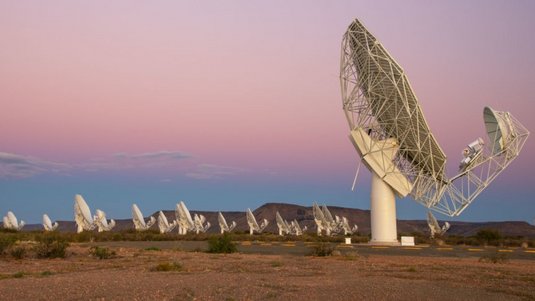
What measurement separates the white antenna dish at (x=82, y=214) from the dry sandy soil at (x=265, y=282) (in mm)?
46089

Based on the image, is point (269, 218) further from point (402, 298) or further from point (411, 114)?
point (402, 298)

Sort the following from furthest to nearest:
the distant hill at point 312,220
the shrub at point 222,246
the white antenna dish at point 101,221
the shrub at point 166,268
A: 1. the distant hill at point 312,220
2. the white antenna dish at point 101,221
3. the shrub at point 222,246
4. the shrub at point 166,268

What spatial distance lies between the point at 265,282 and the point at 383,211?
25918mm

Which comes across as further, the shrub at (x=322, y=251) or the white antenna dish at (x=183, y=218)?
the white antenna dish at (x=183, y=218)

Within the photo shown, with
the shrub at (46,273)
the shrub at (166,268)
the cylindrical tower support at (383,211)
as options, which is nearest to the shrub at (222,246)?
the shrub at (166,268)

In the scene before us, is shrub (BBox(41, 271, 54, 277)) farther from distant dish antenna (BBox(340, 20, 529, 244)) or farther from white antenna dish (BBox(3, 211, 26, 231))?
white antenna dish (BBox(3, 211, 26, 231))

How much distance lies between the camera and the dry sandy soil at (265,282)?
41.8ft

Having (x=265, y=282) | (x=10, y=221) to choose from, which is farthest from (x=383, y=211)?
(x=10, y=221)

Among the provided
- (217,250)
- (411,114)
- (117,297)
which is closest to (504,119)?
(411,114)

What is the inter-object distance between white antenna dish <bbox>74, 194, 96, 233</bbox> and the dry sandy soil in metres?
46.1

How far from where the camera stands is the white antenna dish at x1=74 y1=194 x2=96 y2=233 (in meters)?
66.6

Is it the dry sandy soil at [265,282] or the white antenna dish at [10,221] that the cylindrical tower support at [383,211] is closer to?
the dry sandy soil at [265,282]

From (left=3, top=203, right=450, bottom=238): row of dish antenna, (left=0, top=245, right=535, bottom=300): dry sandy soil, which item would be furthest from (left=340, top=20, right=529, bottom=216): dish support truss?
(left=3, top=203, right=450, bottom=238): row of dish antenna

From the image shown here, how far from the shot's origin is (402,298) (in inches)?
481
